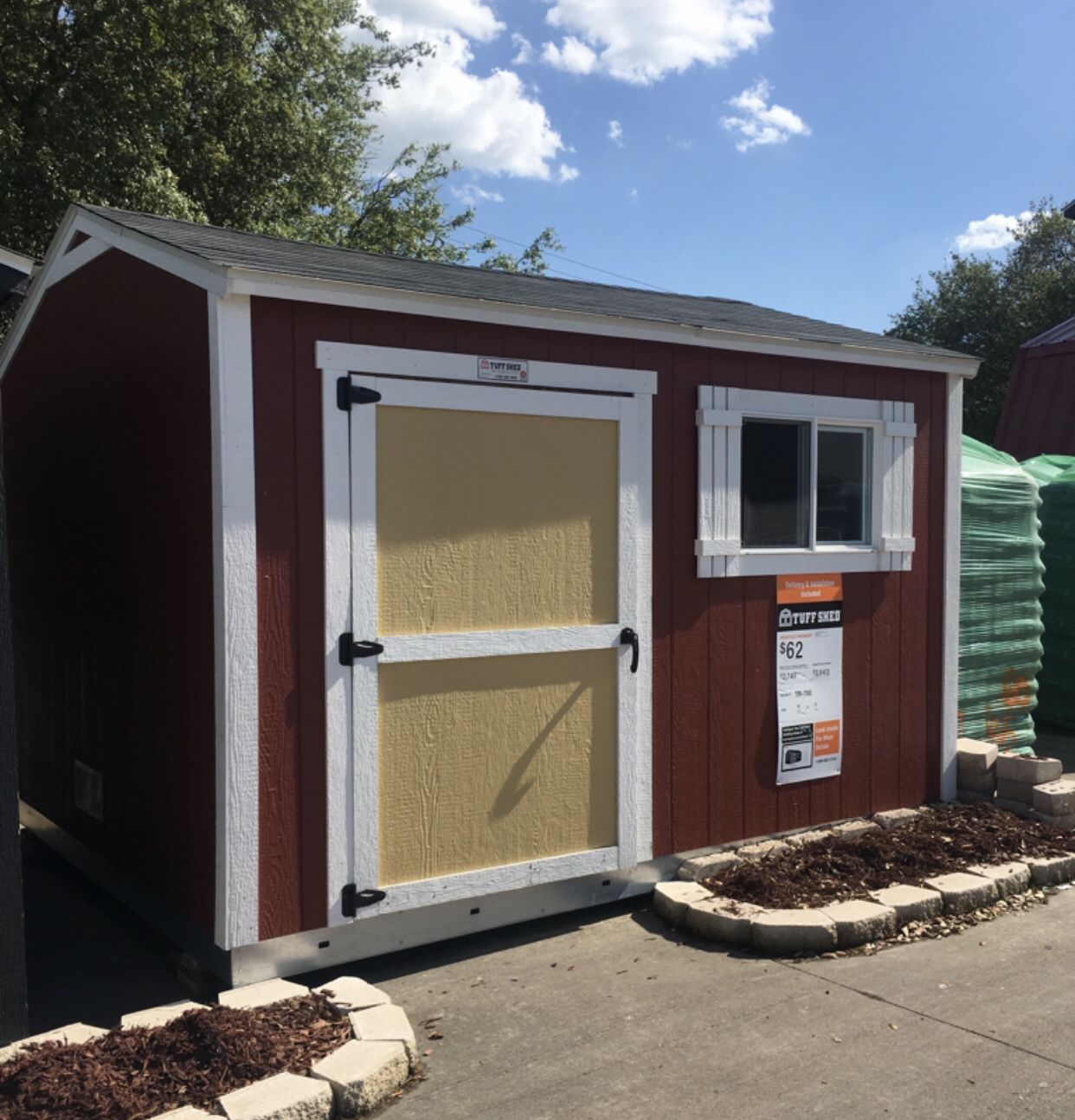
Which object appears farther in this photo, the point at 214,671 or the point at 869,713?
the point at 869,713

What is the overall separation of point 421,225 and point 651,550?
1714 centimetres

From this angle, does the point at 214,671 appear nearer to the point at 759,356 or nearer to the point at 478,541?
the point at 478,541

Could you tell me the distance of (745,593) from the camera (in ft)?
18.9

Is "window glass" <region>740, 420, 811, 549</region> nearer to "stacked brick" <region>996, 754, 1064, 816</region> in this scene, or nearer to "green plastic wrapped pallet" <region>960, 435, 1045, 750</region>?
"stacked brick" <region>996, 754, 1064, 816</region>

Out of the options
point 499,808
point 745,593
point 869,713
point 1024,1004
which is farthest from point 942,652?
point 499,808

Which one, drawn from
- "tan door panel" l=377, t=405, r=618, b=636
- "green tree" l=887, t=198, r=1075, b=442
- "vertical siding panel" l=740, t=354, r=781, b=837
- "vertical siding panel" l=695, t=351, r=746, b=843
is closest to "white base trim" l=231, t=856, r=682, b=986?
"vertical siding panel" l=695, t=351, r=746, b=843

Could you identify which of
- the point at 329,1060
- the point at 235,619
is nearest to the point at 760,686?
the point at 235,619

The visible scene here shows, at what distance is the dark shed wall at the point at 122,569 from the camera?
446 cm

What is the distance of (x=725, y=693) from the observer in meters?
5.68

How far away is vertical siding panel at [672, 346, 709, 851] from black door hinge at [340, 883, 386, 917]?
1.66 meters

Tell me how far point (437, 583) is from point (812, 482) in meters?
2.34

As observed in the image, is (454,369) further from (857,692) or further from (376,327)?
(857,692)

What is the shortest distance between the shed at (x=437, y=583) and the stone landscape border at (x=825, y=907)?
0.16 m

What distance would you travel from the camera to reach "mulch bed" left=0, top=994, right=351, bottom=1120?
3.29m
